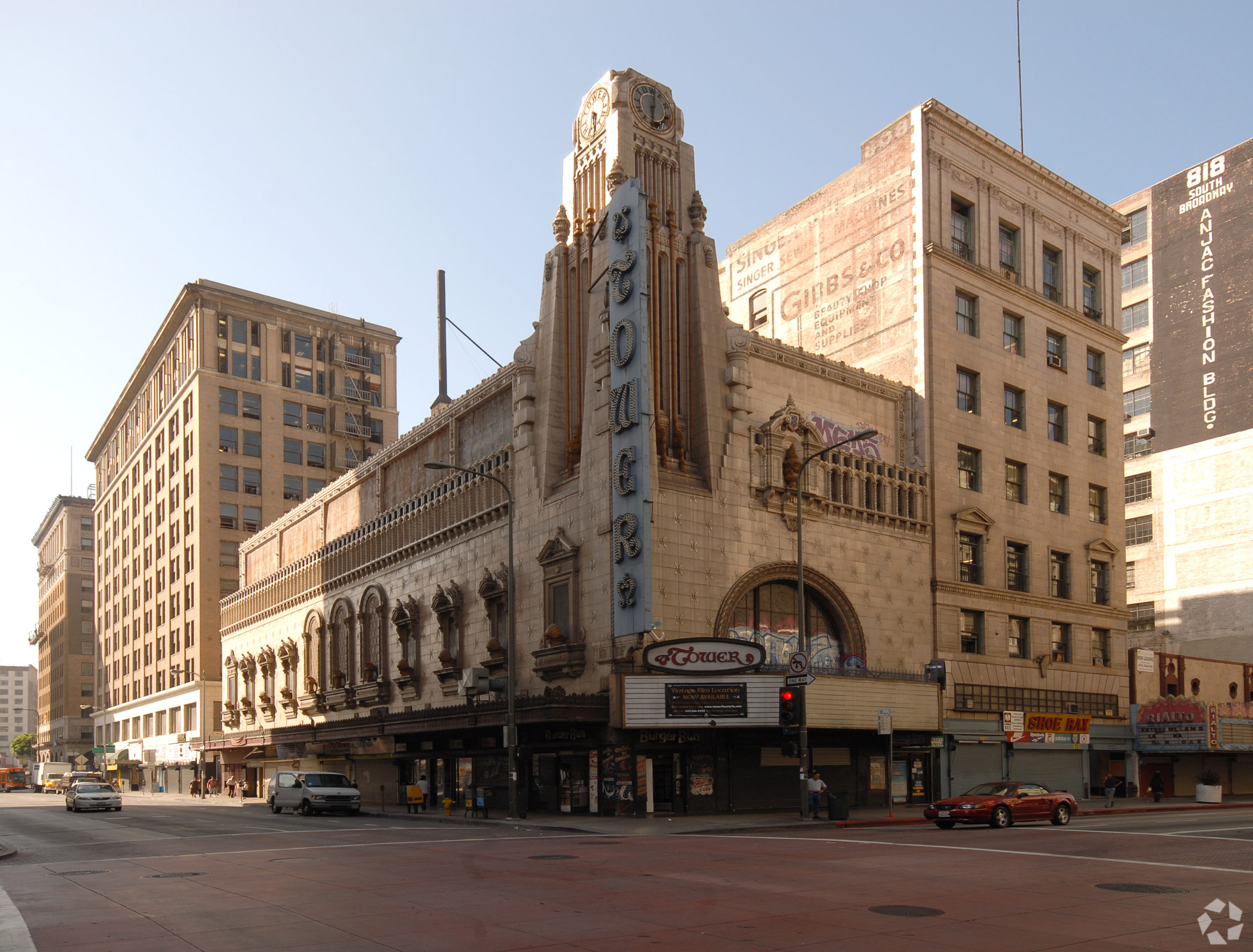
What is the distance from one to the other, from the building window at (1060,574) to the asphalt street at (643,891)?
68.0 ft

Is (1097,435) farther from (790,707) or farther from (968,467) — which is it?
(790,707)

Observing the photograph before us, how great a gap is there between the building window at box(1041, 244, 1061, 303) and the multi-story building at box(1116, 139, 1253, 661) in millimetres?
16555

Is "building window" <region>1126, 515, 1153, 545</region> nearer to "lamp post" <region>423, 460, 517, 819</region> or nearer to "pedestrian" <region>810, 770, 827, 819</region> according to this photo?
"pedestrian" <region>810, 770, 827, 819</region>

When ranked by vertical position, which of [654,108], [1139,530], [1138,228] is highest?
[1138,228]

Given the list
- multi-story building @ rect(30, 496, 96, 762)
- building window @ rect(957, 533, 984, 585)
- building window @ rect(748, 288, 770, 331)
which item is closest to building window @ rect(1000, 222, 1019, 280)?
building window @ rect(748, 288, 770, 331)

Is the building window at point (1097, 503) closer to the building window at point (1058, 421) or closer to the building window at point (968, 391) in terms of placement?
the building window at point (1058, 421)

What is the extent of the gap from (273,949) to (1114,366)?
5183cm

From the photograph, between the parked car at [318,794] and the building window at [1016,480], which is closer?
the parked car at [318,794]

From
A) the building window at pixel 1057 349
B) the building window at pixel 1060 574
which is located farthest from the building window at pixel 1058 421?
the building window at pixel 1060 574

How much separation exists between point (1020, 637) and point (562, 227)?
85.1 ft

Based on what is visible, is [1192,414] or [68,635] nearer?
[1192,414]

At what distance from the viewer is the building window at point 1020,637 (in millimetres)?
46969

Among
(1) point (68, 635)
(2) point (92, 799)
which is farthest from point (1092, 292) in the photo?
(1) point (68, 635)

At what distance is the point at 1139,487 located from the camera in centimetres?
7188
